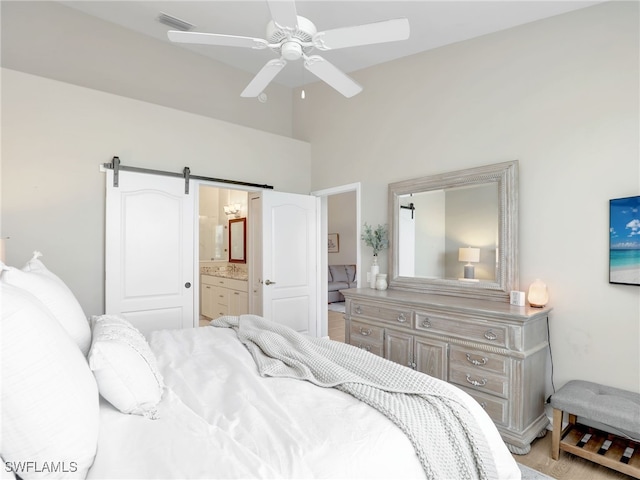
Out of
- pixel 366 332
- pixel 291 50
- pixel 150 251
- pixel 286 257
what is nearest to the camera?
pixel 291 50

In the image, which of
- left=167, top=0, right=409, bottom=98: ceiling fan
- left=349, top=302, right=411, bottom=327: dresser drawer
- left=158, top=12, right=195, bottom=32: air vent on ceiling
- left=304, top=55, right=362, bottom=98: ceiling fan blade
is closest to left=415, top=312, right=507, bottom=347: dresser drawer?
left=349, top=302, right=411, bottom=327: dresser drawer

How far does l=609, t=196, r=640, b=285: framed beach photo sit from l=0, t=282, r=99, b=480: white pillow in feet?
9.95

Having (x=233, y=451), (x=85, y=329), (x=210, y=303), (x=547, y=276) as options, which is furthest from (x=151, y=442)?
(x=210, y=303)

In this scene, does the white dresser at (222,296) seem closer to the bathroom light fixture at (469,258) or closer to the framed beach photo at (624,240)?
the bathroom light fixture at (469,258)

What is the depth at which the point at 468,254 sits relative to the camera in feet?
10.3

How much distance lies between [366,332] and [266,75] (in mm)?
2267

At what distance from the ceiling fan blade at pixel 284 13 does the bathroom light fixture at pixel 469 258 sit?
7.46 ft

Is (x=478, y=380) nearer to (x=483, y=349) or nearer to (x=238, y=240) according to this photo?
(x=483, y=349)

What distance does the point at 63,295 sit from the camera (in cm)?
166

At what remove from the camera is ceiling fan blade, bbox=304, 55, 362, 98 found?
7.09ft

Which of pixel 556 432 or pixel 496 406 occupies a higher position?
pixel 496 406

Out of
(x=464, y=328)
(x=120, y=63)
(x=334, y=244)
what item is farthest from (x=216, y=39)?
(x=334, y=244)

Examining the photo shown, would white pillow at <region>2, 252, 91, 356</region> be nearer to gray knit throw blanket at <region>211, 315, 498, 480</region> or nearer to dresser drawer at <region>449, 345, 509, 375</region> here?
gray knit throw blanket at <region>211, 315, 498, 480</region>

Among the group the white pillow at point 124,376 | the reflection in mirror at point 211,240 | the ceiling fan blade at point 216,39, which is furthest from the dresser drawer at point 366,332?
the reflection in mirror at point 211,240
